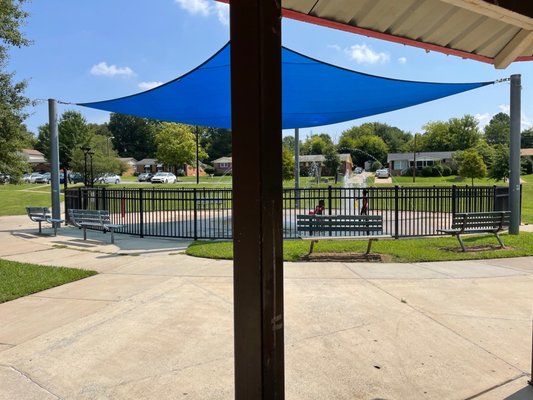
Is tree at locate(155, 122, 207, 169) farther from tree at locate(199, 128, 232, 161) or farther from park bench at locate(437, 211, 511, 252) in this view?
park bench at locate(437, 211, 511, 252)

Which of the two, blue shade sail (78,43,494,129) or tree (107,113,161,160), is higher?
tree (107,113,161,160)

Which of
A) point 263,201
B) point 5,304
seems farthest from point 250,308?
point 5,304

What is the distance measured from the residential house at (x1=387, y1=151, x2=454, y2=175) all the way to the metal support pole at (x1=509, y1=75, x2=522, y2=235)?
221 ft

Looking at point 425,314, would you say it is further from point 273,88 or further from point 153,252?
point 153,252

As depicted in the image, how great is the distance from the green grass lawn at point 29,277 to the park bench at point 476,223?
7123 mm

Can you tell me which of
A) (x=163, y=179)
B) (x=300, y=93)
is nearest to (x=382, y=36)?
(x=300, y=93)

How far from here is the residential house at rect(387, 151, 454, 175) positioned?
78.4 meters

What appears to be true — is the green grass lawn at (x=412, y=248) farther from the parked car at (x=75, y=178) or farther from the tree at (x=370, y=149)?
the tree at (x=370, y=149)

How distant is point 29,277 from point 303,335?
4.75 meters

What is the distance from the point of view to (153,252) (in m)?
9.01

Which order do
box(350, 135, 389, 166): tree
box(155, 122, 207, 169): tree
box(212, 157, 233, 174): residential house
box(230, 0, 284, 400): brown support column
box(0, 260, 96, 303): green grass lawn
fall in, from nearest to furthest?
box(230, 0, 284, 400): brown support column → box(0, 260, 96, 303): green grass lawn → box(155, 122, 207, 169): tree → box(212, 157, 233, 174): residential house → box(350, 135, 389, 166): tree

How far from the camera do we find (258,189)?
6.55ft

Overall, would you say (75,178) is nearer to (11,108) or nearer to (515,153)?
(11,108)

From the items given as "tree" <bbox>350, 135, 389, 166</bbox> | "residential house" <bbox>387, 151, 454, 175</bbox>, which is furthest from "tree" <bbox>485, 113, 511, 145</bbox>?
"residential house" <bbox>387, 151, 454, 175</bbox>
